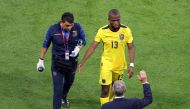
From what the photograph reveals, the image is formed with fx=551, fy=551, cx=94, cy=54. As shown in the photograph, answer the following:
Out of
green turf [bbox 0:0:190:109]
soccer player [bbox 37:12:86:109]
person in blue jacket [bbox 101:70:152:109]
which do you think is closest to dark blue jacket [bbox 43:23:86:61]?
soccer player [bbox 37:12:86:109]

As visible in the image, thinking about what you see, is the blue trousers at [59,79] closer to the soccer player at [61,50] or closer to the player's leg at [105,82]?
the soccer player at [61,50]

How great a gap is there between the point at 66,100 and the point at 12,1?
256 inches

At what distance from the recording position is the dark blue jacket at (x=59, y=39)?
36.2ft

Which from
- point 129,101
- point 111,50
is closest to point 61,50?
point 111,50

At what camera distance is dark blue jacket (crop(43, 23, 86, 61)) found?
36.2ft

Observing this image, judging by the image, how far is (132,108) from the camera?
8547 millimetres

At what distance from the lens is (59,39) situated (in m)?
11.0

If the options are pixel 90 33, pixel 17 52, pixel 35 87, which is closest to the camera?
pixel 35 87

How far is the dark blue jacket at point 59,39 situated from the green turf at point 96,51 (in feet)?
4.80

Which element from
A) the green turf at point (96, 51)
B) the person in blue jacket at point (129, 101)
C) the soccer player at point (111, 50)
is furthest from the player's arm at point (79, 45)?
the person in blue jacket at point (129, 101)

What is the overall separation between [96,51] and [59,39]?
395 centimetres

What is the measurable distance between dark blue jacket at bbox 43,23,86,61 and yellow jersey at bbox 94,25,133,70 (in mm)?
450

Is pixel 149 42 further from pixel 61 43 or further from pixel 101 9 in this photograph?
pixel 61 43

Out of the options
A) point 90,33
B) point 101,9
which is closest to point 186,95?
point 90,33
